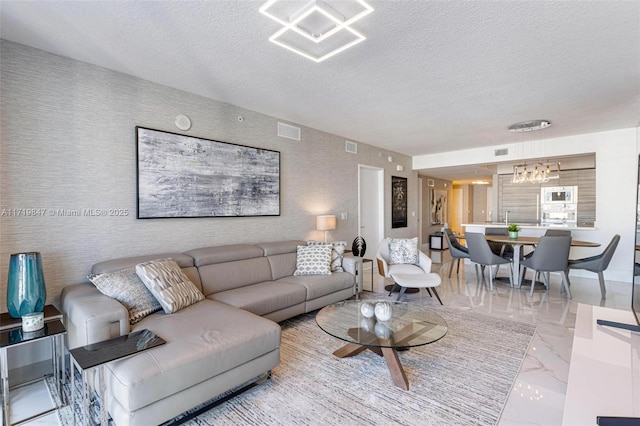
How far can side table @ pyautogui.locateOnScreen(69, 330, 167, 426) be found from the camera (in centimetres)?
155

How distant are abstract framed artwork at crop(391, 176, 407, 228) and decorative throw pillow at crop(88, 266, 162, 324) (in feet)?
17.4

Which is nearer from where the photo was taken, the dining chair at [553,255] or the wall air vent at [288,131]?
the dining chair at [553,255]

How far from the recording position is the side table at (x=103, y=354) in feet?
5.10

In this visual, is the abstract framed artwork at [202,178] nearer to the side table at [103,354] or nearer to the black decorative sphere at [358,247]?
the side table at [103,354]

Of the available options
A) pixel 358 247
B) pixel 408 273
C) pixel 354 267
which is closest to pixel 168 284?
pixel 354 267

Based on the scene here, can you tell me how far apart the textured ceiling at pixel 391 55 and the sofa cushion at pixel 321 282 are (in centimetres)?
216

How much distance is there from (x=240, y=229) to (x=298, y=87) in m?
1.89

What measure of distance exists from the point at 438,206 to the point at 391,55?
26.5ft

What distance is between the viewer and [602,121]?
4.54 meters

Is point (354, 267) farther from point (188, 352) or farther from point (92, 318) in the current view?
point (92, 318)

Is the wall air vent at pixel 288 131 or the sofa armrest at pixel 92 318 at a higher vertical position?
the wall air vent at pixel 288 131

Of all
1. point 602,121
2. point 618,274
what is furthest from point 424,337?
point 618,274

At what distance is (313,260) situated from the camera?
3.86m

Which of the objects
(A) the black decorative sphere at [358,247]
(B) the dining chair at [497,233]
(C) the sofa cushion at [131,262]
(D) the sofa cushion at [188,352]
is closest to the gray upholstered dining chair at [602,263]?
(B) the dining chair at [497,233]
